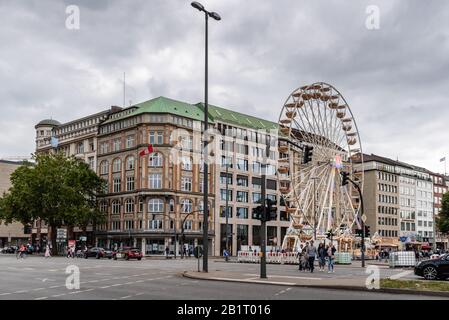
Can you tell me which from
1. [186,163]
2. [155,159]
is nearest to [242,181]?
[186,163]

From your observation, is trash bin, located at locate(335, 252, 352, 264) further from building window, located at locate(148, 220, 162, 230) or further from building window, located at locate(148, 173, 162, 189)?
building window, located at locate(148, 173, 162, 189)

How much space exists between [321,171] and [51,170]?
40.0 m

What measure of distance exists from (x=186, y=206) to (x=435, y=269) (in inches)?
2373

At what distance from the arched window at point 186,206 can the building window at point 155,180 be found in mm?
4626

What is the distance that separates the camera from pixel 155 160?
82.6 meters

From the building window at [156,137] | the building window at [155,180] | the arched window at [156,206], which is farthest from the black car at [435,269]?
the building window at [156,137]

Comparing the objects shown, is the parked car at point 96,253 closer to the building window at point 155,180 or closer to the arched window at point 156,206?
the arched window at point 156,206

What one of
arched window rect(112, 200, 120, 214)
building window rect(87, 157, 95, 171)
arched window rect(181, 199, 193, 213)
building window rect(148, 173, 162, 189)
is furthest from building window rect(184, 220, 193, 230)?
building window rect(87, 157, 95, 171)

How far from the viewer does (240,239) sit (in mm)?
93500

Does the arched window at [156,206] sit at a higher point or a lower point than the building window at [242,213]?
higher

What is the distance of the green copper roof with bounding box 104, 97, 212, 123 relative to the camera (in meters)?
84.8

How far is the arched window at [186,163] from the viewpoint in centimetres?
8450

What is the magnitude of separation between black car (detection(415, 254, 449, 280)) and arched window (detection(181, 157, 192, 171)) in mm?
60104
